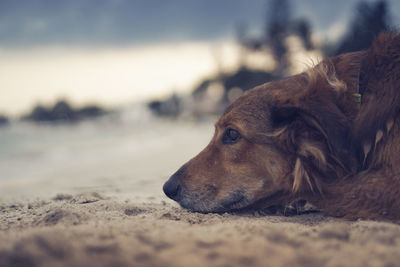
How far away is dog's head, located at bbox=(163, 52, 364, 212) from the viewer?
251 cm

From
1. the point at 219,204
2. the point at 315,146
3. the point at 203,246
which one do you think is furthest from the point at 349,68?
the point at 203,246

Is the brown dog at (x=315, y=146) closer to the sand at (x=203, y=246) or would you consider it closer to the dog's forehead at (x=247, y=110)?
A: the dog's forehead at (x=247, y=110)

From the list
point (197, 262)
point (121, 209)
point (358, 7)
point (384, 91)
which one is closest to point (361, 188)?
point (384, 91)

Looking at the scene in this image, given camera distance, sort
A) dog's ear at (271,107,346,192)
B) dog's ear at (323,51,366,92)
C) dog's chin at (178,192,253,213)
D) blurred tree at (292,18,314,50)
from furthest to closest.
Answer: blurred tree at (292,18,314,50) < dog's chin at (178,192,253,213) < dog's ear at (323,51,366,92) < dog's ear at (271,107,346,192)

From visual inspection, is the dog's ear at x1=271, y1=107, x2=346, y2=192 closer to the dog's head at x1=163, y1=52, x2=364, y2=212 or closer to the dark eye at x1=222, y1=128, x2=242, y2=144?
the dog's head at x1=163, y1=52, x2=364, y2=212

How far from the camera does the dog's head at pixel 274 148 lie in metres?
2.51

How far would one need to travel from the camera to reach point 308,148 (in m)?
2.53

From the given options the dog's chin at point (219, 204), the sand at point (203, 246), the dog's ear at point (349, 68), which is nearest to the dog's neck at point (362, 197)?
the sand at point (203, 246)

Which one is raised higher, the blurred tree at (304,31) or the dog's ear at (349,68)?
the blurred tree at (304,31)

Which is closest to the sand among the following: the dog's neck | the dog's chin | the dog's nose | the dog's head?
the dog's neck

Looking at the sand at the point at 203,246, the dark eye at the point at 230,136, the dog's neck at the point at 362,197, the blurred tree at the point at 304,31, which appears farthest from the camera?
the blurred tree at the point at 304,31

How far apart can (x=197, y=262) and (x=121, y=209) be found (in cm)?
179

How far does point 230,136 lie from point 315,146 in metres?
0.78

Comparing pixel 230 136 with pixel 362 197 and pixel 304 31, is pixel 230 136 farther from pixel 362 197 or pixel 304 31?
pixel 304 31
